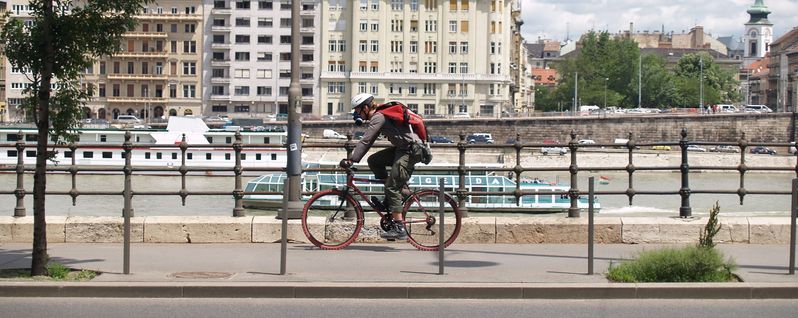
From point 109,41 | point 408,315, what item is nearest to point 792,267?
point 408,315

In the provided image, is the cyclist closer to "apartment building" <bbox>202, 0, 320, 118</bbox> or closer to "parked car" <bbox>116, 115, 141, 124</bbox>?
"parked car" <bbox>116, 115, 141, 124</bbox>

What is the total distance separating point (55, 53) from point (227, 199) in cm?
4062

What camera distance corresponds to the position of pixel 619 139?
10838 centimetres

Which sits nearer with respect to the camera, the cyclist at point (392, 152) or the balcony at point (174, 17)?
the cyclist at point (392, 152)

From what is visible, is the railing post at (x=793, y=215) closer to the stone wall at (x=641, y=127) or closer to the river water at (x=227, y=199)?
the river water at (x=227, y=199)

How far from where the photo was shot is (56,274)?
10.6 meters

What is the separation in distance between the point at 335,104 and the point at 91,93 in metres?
104

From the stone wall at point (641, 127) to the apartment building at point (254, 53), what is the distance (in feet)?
57.6

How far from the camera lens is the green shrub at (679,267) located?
33.8 feet

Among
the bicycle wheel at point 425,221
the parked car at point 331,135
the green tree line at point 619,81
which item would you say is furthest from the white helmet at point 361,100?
the green tree line at point 619,81

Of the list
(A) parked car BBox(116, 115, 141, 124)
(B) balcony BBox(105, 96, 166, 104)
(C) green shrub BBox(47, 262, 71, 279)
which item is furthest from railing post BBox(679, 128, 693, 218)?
(B) balcony BBox(105, 96, 166, 104)

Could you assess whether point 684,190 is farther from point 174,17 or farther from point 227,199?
point 174,17

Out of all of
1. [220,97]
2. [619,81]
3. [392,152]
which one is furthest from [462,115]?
[392,152]

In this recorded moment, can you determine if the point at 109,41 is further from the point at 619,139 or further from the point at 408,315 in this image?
the point at 619,139
